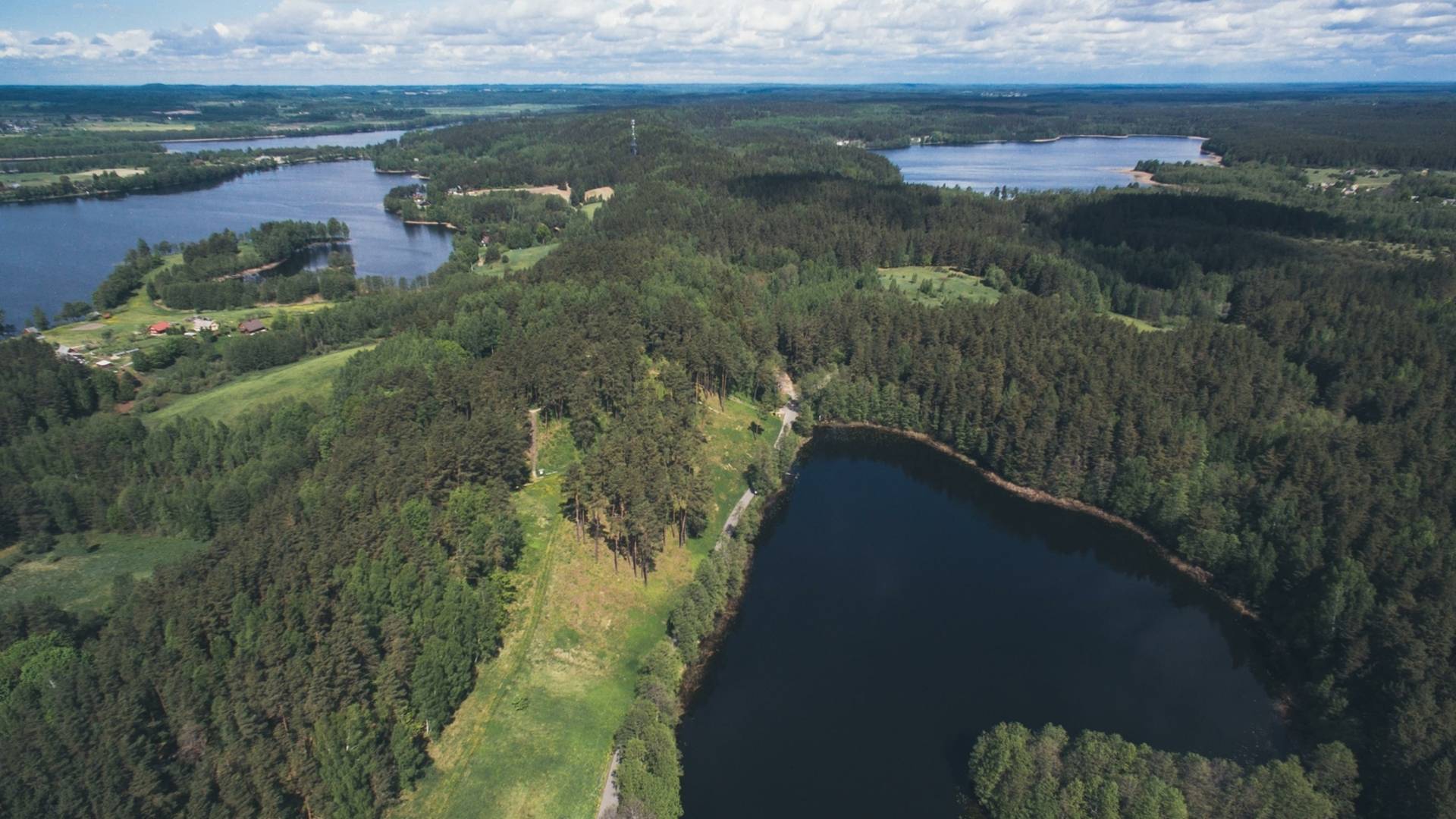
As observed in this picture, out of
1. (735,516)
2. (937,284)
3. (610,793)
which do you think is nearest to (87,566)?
(610,793)

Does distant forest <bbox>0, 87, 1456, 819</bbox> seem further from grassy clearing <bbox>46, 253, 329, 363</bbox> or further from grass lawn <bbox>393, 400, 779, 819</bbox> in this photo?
grassy clearing <bbox>46, 253, 329, 363</bbox>

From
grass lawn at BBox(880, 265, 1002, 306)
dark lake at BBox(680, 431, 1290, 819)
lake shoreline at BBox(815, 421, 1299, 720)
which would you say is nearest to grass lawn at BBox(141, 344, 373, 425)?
dark lake at BBox(680, 431, 1290, 819)

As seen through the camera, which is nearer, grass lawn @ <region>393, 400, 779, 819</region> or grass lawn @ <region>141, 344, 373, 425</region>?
grass lawn @ <region>393, 400, 779, 819</region>

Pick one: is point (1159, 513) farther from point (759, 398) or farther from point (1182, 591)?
point (759, 398)

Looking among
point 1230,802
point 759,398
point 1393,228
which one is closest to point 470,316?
point 759,398

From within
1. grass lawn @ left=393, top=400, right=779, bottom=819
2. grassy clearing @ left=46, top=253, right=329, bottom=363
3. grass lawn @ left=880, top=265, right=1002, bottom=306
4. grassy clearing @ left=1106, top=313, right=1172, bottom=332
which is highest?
grass lawn @ left=880, top=265, right=1002, bottom=306

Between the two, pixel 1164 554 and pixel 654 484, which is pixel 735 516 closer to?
pixel 654 484
